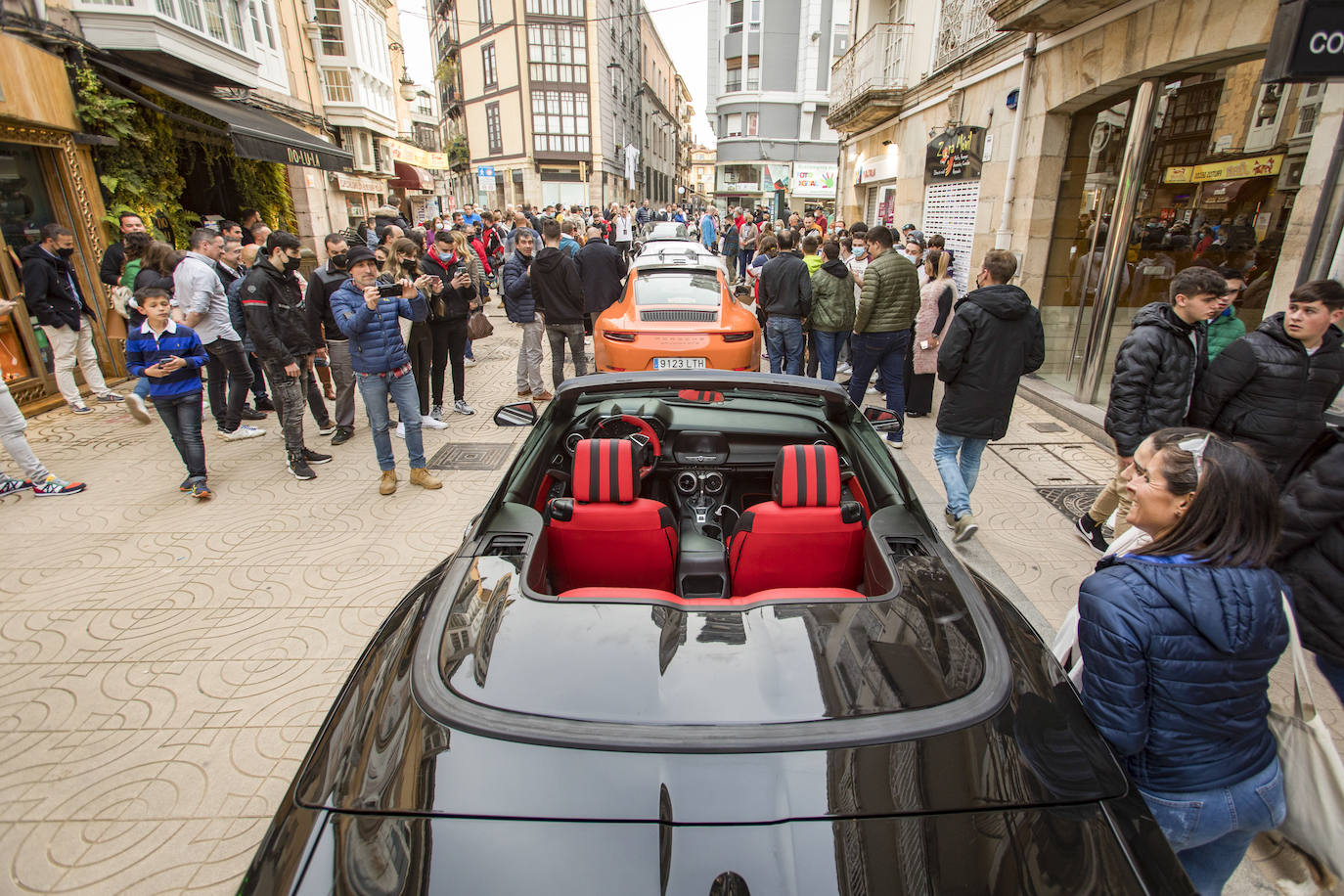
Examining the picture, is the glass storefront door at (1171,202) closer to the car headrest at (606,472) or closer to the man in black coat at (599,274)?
the car headrest at (606,472)


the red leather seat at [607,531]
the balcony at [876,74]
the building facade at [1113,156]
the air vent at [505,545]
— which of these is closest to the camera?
the air vent at [505,545]

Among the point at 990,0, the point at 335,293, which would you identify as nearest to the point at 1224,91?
the point at 990,0

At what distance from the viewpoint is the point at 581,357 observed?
26.9 feet

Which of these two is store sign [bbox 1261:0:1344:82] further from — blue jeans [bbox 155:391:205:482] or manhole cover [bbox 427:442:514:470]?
blue jeans [bbox 155:391:205:482]

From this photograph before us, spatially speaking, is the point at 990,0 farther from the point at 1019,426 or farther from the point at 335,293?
the point at 335,293

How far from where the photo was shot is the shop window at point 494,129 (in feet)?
151

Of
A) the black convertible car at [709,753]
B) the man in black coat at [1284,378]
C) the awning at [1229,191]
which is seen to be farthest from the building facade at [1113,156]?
the black convertible car at [709,753]

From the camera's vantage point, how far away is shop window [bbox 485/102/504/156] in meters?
45.9

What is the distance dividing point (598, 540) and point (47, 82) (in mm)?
9503

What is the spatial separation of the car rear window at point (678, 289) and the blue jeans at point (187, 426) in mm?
3963

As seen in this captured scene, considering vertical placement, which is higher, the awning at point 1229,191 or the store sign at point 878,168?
the store sign at point 878,168

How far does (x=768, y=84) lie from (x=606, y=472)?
50.9 metres

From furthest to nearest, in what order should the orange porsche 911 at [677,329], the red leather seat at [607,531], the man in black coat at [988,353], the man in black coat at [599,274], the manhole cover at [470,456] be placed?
the man in black coat at [599,274] < the orange porsche 911 at [677,329] < the manhole cover at [470,456] < the man in black coat at [988,353] < the red leather seat at [607,531]

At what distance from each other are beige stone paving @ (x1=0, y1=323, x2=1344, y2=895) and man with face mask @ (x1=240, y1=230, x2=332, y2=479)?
0.33m
